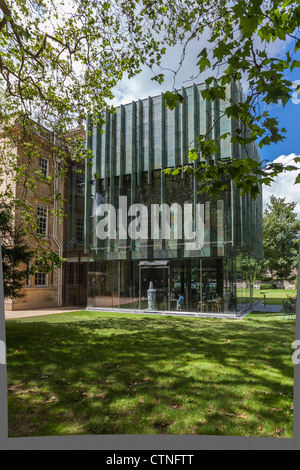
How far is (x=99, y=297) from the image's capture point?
832 inches

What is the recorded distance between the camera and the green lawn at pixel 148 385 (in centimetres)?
409

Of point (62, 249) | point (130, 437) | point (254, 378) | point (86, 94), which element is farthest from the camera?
point (62, 249)

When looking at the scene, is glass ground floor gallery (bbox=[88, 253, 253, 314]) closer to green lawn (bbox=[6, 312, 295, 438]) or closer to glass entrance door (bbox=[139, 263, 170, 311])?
glass entrance door (bbox=[139, 263, 170, 311])

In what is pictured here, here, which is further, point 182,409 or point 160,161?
point 160,161

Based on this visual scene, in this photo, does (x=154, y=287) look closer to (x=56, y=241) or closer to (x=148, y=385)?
(x=56, y=241)

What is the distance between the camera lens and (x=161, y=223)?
17453 mm

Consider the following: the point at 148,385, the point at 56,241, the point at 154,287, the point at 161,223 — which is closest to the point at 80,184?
the point at 56,241

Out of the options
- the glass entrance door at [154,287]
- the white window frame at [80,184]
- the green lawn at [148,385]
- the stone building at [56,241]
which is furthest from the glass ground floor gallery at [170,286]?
the white window frame at [80,184]

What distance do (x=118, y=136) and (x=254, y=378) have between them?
16779mm

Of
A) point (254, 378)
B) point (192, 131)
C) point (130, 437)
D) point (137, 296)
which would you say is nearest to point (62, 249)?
point (137, 296)

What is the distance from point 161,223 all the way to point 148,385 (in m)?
12.4

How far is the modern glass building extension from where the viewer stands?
1625 centimetres
